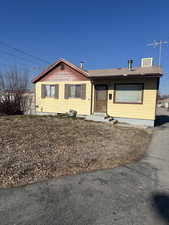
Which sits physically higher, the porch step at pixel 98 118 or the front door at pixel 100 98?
the front door at pixel 100 98

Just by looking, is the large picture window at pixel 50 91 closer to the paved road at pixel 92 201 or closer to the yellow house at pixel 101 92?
the yellow house at pixel 101 92

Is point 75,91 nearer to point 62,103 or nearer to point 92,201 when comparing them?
point 62,103

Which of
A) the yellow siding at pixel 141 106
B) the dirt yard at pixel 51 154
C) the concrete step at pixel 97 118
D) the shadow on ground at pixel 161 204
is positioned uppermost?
the yellow siding at pixel 141 106

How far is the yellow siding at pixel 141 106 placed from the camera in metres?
9.31

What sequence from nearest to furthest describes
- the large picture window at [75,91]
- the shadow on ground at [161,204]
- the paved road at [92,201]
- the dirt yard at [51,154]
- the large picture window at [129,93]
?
the paved road at [92,201] < the shadow on ground at [161,204] < the dirt yard at [51,154] < the large picture window at [129,93] < the large picture window at [75,91]

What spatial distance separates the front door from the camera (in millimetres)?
10875

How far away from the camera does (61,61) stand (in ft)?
38.5

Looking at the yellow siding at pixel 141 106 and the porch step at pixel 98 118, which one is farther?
the porch step at pixel 98 118

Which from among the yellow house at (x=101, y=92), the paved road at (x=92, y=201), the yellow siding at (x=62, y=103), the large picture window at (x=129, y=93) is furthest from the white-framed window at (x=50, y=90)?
the paved road at (x=92, y=201)

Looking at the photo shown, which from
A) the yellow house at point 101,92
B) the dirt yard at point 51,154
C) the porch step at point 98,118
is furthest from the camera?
the porch step at point 98,118

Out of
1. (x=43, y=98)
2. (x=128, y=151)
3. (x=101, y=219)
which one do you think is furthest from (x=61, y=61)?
(x=101, y=219)

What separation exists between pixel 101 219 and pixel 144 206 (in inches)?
30.4

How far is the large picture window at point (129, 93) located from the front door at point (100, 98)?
0.87 metres

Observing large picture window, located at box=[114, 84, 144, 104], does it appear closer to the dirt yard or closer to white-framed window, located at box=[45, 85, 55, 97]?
the dirt yard
